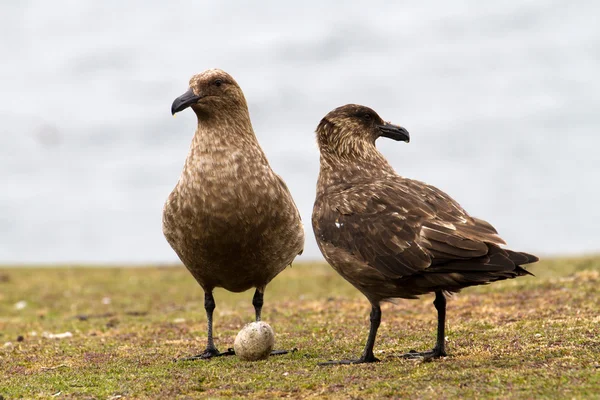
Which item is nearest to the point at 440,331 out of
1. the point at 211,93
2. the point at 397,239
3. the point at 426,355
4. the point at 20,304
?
the point at 426,355

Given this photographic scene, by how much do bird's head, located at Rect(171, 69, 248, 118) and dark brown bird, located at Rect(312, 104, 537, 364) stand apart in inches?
52.8

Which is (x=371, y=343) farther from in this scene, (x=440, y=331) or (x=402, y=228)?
(x=402, y=228)

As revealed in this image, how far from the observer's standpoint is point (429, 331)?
31.0 feet

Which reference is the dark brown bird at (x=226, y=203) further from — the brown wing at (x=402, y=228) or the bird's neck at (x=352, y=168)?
the brown wing at (x=402, y=228)

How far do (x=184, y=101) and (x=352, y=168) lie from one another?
74.8 inches

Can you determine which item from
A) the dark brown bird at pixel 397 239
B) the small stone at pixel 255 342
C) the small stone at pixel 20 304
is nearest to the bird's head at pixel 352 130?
the dark brown bird at pixel 397 239

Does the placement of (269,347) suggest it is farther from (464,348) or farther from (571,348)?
(571,348)

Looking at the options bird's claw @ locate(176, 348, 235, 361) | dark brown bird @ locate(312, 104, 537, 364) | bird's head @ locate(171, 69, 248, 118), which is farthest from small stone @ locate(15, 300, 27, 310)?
dark brown bird @ locate(312, 104, 537, 364)

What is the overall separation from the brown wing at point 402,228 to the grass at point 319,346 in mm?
939

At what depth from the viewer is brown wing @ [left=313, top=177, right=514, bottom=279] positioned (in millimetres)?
6652

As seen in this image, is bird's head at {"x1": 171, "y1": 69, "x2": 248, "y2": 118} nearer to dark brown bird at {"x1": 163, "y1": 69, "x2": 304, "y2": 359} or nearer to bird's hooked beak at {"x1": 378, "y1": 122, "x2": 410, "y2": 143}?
dark brown bird at {"x1": 163, "y1": 69, "x2": 304, "y2": 359}

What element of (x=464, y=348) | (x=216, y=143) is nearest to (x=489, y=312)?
(x=464, y=348)

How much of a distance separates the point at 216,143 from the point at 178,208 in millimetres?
803

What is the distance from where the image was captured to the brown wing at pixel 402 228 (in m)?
6.65
